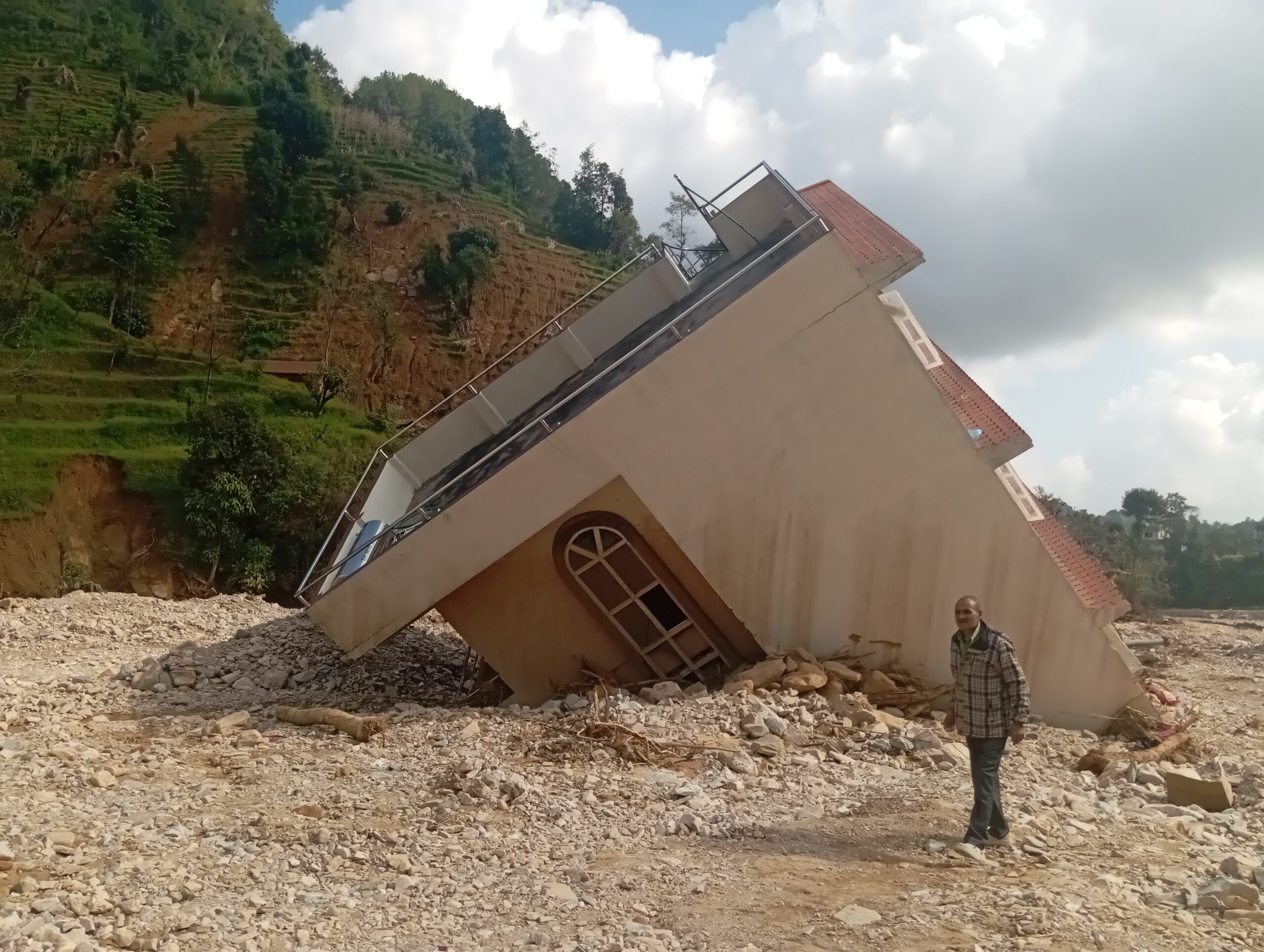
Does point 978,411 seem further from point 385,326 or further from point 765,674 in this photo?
point 385,326

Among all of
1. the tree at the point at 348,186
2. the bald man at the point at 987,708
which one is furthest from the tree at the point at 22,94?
the bald man at the point at 987,708

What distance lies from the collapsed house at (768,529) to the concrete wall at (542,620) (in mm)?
21

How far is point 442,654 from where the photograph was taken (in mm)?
13055

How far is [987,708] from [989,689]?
113 mm

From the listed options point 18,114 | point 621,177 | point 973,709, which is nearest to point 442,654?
point 973,709

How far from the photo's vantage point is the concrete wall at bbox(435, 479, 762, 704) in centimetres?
903

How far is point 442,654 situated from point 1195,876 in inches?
391

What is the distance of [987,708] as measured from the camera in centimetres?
534

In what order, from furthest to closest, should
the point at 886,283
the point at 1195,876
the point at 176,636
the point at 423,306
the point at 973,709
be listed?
the point at 423,306, the point at 176,636, the point at 886,283, the point at 973,709, the point at 1195,876

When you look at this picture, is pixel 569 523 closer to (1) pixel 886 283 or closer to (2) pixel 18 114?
(1) pixel 886 283


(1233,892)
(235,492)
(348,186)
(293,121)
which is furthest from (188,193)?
(1233,892)

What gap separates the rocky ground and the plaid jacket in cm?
68

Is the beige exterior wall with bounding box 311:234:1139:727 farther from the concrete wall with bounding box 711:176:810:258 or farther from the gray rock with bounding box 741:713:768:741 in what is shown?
the concrete wall with bounding box 711:176:810:258

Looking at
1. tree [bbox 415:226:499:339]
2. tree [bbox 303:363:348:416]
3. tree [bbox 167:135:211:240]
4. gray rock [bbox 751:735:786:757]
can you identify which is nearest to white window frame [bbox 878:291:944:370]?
gray rock [bbox 751:735:786:757]
